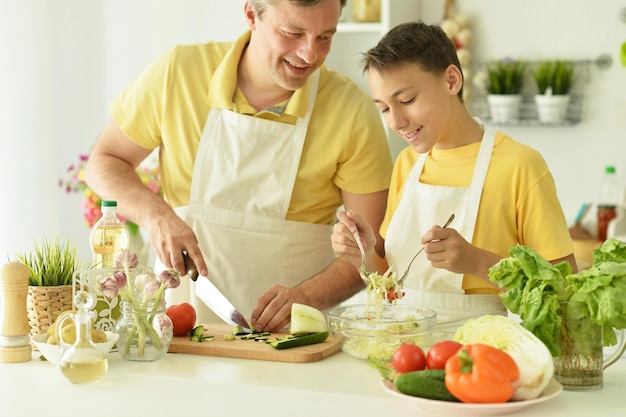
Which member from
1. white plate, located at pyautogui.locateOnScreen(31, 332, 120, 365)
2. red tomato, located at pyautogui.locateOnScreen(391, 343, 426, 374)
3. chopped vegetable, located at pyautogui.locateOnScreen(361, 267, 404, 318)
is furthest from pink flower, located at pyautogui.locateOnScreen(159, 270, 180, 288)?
red tomato, located at pyautogui.locateOnScreen(391, 343, 426, 374)

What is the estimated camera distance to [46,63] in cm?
400

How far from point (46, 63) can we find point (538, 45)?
2.08 metres

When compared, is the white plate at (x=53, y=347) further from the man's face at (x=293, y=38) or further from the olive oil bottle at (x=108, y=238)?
the man's face at (x=293, y=38)

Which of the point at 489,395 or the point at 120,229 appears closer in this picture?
the point at 489,395

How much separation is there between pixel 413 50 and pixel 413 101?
121 mm

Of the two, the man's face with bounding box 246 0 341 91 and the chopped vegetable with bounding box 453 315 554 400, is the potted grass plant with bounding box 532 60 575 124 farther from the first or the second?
the chopped vegetable with bounding box 453 315 554 400

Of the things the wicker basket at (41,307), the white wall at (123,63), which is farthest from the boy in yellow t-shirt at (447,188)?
the white wall at (123,63)

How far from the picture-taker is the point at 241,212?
2.59 m

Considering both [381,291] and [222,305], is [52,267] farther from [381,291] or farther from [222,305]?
[381,291]

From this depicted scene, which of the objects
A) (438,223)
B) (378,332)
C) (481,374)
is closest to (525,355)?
(481,374)

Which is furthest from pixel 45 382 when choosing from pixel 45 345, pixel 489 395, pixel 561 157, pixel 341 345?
pixel 561 157

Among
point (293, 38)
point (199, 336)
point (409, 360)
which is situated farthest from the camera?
point (293, 38)

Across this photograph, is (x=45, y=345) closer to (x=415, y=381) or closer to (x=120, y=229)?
(x=120, y=229)

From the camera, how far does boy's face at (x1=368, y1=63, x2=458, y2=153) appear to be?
221cm
